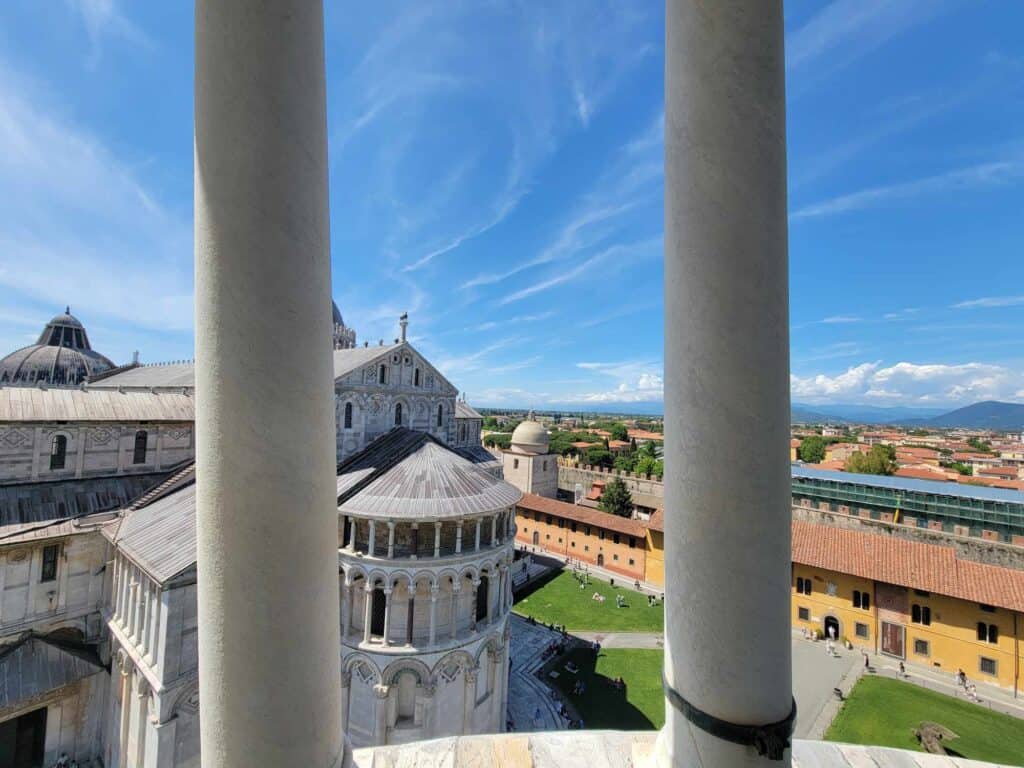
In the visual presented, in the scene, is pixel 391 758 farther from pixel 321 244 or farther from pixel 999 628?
pixel 999 628

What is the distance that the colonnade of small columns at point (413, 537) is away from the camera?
15703mm

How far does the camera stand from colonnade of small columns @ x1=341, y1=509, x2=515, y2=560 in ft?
51.5

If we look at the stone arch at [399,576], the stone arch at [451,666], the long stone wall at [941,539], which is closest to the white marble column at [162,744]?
the stone arch at [399,576]

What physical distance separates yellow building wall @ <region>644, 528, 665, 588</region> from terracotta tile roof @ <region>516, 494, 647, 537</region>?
1037 mm

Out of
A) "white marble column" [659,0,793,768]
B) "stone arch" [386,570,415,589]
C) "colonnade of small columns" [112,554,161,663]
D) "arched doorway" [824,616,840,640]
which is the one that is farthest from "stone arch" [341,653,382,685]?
"arched doorway" [824,616,840,640]

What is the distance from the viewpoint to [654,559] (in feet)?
115

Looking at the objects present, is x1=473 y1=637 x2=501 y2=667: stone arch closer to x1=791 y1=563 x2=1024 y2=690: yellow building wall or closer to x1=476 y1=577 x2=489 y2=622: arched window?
x1=476 y1=577 x2=489 y2=622: arched window

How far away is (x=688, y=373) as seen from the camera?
10.9ft

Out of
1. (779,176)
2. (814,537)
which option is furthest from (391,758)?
(814,537)

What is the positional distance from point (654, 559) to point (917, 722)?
16.9 m

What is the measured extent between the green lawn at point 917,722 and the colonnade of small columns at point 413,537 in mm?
17284

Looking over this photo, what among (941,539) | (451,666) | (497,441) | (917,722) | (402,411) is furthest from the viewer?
(497,441)

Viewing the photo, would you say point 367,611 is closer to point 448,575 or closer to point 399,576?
point 399,576

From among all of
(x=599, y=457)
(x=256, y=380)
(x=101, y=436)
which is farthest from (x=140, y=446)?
(x=599, y=457)
